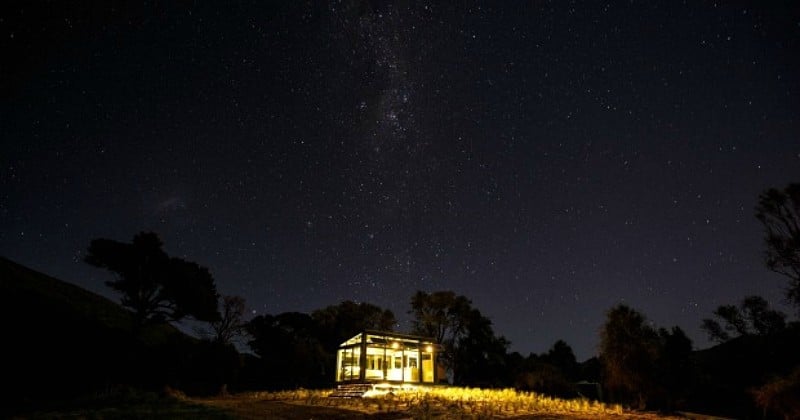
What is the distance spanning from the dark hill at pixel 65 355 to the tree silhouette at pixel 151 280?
17.3 ft

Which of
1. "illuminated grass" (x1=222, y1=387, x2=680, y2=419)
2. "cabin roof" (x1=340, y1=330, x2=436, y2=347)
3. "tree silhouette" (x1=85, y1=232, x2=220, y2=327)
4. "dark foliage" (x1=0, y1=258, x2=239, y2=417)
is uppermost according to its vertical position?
"tree silhouette" (x1=85, y1=232, x2=220, y2=327)

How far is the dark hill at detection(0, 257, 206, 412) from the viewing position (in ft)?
57.8

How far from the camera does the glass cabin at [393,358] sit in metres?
27.5

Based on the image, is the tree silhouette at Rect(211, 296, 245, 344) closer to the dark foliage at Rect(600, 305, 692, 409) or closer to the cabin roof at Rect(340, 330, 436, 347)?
the cabin roof at Rect(340, 330, 436, 347)

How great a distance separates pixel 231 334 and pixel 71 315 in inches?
677

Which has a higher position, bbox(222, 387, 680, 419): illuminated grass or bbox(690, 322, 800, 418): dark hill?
bbox(690, 322, 800, 418): dark hill

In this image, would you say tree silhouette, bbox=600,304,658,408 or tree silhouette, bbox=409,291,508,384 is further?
tree silhouette, bbox=409,291,508,384

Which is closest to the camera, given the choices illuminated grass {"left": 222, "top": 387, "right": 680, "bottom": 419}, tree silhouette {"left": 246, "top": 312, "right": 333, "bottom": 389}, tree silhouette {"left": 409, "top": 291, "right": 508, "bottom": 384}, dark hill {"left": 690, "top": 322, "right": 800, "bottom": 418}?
illuminated grass {"left": 222, "top": 387, "right": 680, "bottom": 419}

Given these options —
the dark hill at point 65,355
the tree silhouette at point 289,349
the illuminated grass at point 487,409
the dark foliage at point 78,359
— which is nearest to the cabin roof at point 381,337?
the tree silhouette at point 289,349

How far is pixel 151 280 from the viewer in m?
29.7

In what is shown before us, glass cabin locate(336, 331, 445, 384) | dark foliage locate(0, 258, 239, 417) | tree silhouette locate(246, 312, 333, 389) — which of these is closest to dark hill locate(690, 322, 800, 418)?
glass cabin locate(336, 331, 445, 384)

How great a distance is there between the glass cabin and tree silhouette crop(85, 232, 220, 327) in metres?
10.8

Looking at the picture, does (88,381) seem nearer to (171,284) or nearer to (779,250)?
(171,284)

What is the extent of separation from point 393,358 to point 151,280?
17.7m
